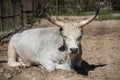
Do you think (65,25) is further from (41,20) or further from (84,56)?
(41,20)

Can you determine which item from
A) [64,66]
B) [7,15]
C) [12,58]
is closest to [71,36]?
[64,66]

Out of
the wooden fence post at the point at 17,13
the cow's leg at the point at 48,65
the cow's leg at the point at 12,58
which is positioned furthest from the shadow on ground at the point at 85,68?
the wooden fence post at the point at 17,13

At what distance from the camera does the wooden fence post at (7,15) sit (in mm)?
11086

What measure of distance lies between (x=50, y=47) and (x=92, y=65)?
37.7 inches

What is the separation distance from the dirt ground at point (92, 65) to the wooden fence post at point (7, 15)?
265 centimetres

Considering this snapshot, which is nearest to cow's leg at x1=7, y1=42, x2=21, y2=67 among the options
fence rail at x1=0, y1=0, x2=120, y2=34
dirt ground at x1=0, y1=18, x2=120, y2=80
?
dirt ground at x1=0, y1=18, x2=120, y2=80

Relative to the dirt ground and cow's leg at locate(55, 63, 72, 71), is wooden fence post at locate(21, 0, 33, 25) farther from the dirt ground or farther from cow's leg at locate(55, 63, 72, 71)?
cow's leg at locate(55, 63, 72, 71)

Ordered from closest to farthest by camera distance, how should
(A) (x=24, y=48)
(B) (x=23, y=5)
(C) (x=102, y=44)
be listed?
1. (A) (x=24, y=48)
2. (C) (x=102, y=44)
3. (B) (x=23, y=5)

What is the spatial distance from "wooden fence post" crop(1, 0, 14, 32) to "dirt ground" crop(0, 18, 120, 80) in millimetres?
2648

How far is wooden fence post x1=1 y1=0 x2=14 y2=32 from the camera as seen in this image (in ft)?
36.4

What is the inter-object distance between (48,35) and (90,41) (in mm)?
2646

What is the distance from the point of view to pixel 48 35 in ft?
20.7

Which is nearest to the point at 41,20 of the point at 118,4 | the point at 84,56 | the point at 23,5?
the point at 23,5

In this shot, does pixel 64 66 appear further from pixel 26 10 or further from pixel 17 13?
pixel 26 10
